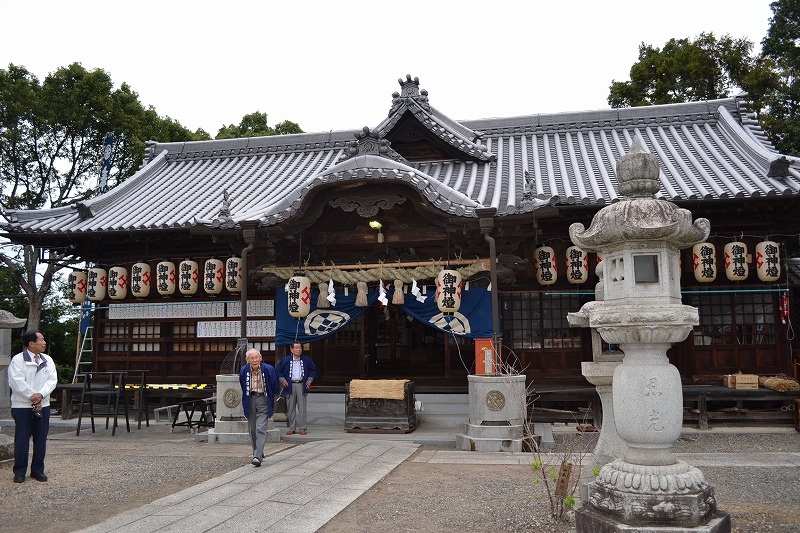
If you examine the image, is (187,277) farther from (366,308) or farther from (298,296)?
(366,308)

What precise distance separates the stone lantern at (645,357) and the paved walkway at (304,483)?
3.09 metres

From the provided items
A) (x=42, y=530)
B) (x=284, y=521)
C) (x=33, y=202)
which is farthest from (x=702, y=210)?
(x=33, y=202)

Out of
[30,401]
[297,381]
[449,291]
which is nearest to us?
[30,401]

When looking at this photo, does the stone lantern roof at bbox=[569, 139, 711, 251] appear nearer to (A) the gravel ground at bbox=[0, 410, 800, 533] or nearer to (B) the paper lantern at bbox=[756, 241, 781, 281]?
(A) the gravel ground at bbox=[0, 410, 800, 533]

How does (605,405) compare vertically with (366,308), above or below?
below

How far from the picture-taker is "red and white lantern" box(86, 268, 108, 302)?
55.6 feet

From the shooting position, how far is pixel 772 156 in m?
14.7

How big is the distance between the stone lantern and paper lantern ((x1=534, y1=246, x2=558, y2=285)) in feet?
27.0

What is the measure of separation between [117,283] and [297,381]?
7414 millimetres

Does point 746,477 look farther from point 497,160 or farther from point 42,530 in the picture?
point 497,160

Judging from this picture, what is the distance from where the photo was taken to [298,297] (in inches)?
539

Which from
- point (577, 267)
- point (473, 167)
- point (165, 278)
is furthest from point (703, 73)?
point (165, 278)

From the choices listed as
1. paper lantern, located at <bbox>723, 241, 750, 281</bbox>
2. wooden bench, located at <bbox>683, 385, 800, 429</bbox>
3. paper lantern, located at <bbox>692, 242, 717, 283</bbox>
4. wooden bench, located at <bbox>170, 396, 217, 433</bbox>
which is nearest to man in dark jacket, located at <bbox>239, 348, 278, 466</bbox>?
wooden bench, located at <bbox>170, 396, 217, 433</bbox>

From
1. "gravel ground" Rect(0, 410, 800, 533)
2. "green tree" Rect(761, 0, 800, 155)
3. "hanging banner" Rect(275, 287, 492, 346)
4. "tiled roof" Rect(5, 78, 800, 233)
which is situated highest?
"green tree" Rect(761, 0, 800, 155)
